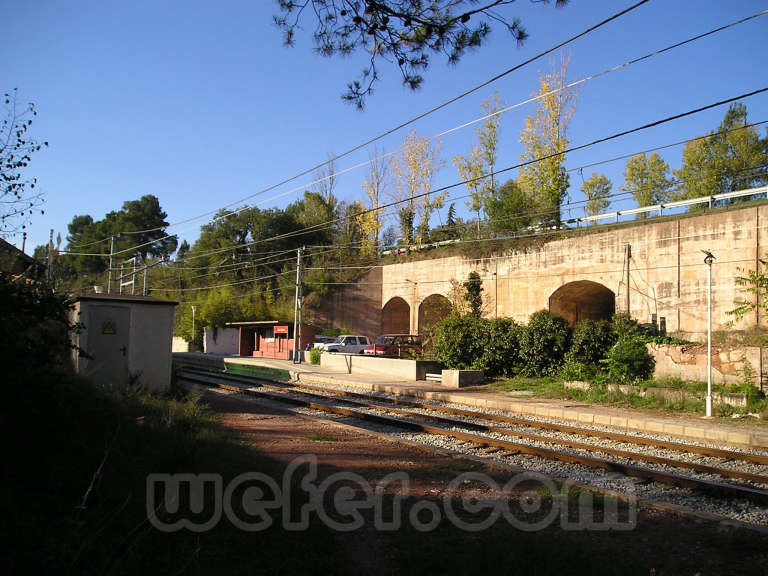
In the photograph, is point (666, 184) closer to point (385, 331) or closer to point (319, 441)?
point (385, 331)

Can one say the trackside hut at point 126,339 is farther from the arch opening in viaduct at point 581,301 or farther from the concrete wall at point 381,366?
the arch opening in viaduct at point 581,301

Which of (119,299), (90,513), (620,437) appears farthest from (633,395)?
(90,513)

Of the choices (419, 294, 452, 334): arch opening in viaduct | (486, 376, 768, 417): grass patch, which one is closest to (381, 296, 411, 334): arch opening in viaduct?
(419, 294, 452, 334): arch opening in viaduct

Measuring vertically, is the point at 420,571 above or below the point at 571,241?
below

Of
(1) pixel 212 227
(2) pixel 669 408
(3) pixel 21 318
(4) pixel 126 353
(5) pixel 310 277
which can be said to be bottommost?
(2) pixel 669 408

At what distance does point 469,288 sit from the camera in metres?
32.6

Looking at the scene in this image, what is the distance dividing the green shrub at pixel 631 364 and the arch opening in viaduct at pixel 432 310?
19184 millimetres

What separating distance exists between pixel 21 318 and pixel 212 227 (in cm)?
5780

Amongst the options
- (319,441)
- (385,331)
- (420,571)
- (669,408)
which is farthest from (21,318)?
(385,331)

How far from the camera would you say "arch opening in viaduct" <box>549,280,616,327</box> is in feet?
91.0

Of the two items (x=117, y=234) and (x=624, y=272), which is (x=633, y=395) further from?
(x=117, y=234)

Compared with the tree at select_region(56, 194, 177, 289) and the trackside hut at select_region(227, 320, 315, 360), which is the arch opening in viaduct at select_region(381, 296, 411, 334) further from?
the tree at select_region(56, 194, 177, 289)

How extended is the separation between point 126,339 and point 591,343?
50.2 feet

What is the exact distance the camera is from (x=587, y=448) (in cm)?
980
